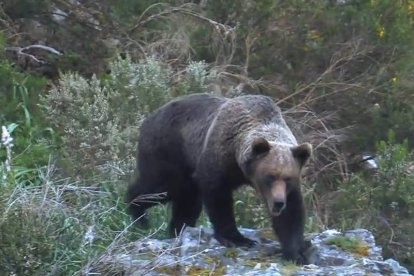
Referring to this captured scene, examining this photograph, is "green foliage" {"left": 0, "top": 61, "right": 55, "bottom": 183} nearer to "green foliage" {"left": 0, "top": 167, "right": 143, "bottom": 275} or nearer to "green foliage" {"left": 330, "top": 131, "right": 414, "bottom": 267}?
"green foliage" {"left": 0, "top": 167, "right": 143, "bottom": 275}

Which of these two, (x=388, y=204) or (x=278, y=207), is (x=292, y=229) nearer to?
(x=278, y=207)

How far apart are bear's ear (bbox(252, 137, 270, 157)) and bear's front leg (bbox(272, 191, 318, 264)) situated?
0.32 meters

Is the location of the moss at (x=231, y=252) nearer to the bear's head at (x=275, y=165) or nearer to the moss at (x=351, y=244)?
the bear's head at (x=275, y=165)

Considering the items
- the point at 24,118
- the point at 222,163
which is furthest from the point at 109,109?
the point at 222,163

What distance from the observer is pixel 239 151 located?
7.39 metres

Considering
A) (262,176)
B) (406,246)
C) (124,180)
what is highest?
(262,176)

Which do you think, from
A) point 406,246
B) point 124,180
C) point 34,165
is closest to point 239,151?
point 124,180

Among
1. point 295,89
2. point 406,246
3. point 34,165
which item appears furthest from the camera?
point 295,89

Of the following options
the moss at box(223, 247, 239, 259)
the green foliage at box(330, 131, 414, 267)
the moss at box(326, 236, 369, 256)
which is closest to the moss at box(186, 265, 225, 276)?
the moss at box(223, 247, 239, 259)

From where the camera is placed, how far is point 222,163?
7.45 m

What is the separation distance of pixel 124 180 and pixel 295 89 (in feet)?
15.4

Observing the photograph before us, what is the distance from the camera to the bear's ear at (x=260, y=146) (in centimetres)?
710

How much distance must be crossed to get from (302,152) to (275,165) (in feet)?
0.61

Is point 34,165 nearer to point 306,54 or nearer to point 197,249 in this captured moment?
point 197,249
